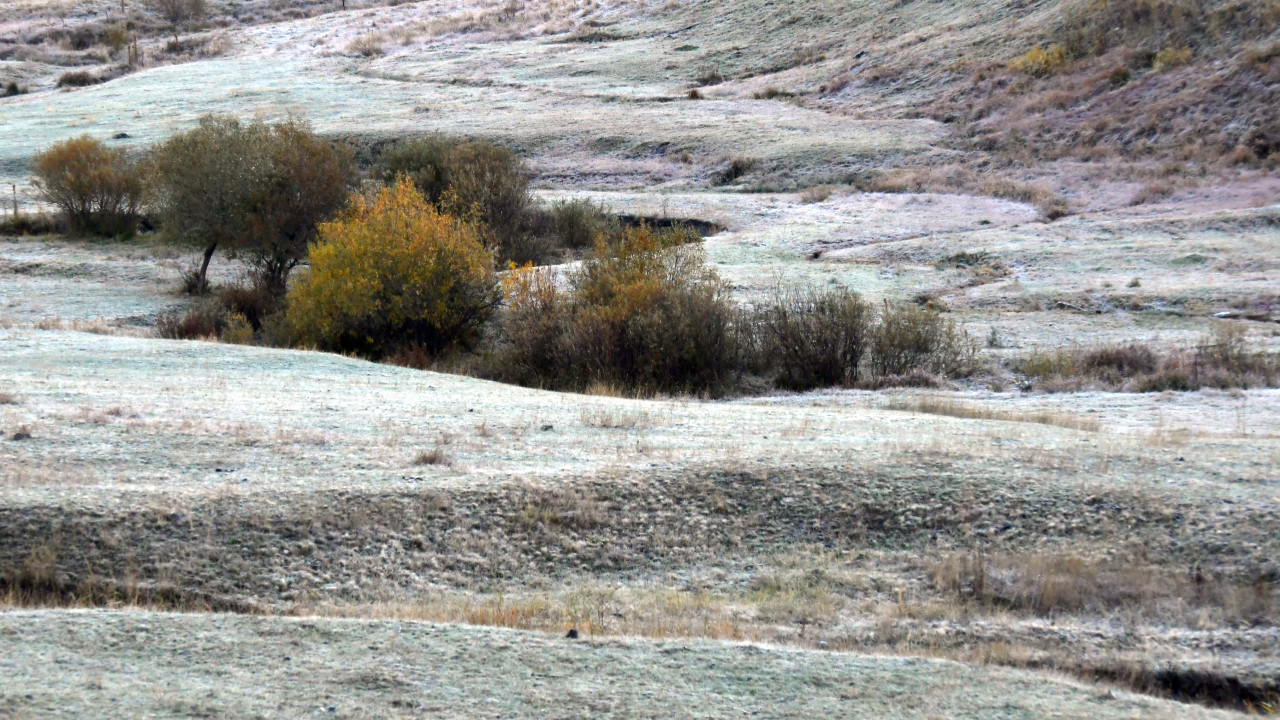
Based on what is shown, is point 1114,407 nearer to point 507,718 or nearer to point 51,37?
point 507,718

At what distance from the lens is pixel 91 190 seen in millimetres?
34062

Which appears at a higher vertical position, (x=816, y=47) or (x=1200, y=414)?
(x=816, y=47)

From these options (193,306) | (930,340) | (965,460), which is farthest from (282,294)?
(965,460)

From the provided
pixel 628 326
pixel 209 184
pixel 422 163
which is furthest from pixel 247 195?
pixel 628 326

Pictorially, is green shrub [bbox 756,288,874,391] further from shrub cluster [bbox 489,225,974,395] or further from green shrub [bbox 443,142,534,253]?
green shrub [bbox 443,142,534,253]

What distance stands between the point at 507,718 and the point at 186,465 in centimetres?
514

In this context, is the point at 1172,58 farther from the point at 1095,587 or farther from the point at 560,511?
the point at 560,511

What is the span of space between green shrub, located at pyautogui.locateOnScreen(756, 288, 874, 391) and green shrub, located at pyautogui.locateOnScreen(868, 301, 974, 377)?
345 mm

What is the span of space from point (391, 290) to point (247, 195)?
8.77 meters

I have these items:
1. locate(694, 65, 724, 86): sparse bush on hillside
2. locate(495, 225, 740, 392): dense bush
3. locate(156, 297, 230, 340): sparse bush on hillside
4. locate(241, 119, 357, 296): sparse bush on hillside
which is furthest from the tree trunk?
locate(694, 65, 724, 86): sparse bush on hillside

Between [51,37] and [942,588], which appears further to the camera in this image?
[51,37]

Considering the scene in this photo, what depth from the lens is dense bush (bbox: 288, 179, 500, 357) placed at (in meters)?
22.0

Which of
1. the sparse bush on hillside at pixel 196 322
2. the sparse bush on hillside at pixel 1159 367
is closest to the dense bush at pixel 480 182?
the sparse bush on hillside at pixel 196 322

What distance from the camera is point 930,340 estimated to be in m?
19.2
